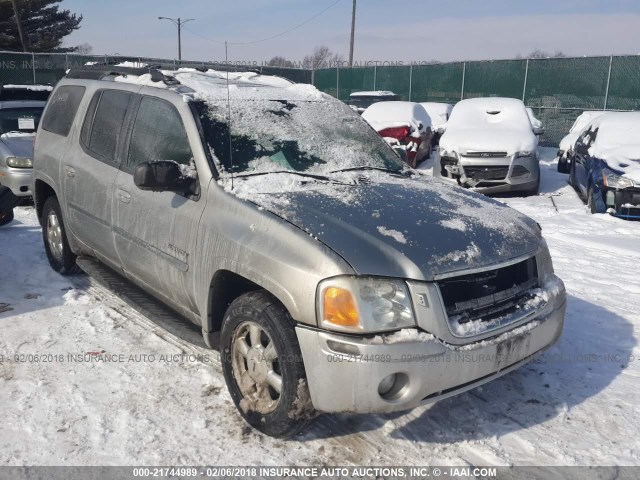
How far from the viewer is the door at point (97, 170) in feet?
14.1

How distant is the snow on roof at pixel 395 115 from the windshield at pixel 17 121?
6974 mm

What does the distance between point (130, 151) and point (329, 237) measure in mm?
1984

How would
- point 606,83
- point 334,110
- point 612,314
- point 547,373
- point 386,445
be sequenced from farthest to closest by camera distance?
point 606,83 → point 612,314 → point 334,110 → point 547,373 → point 386,445

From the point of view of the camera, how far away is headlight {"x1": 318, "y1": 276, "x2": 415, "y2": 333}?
105 inches

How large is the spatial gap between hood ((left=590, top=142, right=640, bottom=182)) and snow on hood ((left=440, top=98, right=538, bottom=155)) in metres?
1.50

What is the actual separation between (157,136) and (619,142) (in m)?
7.88

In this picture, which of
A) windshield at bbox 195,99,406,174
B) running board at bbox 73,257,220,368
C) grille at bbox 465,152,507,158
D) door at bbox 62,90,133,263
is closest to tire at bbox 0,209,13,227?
running board at bbox 73,257,220,368

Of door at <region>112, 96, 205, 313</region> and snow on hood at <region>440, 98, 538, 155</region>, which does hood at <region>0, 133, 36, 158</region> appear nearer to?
door at <region>112, 96, 205, 313</region>

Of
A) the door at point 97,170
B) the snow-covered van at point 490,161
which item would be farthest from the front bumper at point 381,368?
the snow-covered van at point 490,161

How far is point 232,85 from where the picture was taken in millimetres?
4242

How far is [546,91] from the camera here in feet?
62.0

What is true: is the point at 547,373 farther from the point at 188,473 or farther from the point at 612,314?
the point at 188,473

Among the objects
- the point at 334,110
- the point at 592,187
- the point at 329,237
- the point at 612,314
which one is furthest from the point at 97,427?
the point at 592,187

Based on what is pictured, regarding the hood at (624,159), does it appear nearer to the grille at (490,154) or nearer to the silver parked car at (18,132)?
the grille at (490,154)
